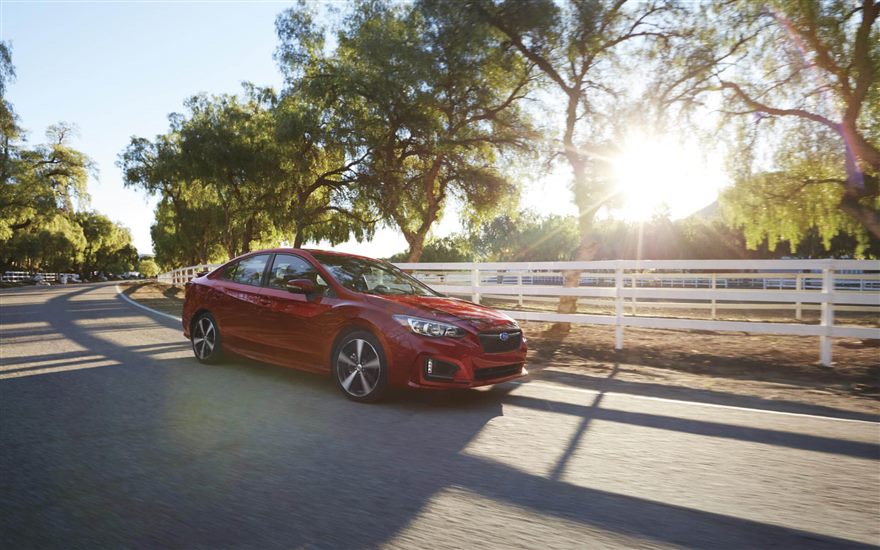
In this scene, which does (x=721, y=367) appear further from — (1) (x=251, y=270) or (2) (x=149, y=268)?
(2) (x=149, y=268)

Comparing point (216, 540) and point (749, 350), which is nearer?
point (216, 540)

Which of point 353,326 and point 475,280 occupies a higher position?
point 475,280

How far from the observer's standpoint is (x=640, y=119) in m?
14.7

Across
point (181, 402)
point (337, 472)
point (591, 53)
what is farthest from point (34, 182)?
point (337, 472)

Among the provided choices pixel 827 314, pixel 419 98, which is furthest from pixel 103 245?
pixel 827 314

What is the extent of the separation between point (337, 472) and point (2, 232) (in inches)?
1652

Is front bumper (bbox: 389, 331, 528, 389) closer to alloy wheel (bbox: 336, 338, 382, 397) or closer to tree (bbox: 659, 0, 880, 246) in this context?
alloy wheel (bbox: 336, 338, 382, 397)

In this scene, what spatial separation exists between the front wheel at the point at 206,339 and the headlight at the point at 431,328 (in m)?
3.26

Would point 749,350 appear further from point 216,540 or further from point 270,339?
point 216,540

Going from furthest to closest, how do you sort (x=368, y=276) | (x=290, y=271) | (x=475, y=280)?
Result: (x=475, y=280) → (x=290, y=271) → (x=368, y=276)

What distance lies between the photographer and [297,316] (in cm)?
641

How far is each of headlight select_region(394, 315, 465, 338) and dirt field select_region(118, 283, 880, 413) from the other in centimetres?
207

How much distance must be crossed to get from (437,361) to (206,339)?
3.84 m

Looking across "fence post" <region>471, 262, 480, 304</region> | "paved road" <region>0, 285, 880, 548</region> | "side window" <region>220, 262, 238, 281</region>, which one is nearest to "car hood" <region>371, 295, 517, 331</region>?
"paved road" <region>0, 285, 880, 548</region>
